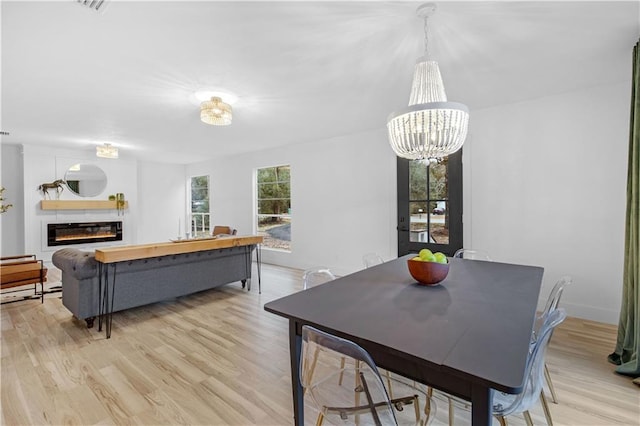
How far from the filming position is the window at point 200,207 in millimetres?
8203

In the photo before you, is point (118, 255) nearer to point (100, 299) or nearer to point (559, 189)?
point (100, 299)

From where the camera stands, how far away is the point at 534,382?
1.25 m

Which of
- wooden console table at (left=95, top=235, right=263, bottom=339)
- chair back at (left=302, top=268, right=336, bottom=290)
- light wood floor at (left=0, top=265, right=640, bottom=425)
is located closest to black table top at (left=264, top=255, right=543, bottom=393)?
chair back at (left=302, top=268, right=336, bottom=290)

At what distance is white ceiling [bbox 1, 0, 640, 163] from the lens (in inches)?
74.5

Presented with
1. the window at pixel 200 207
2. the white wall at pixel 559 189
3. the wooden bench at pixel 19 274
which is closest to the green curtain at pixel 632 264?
the white wall at pixel 559 189

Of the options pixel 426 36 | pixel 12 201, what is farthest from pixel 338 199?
pixel 12 201

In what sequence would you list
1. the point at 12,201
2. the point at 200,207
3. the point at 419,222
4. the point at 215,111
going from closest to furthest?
1. the point at 215,111
2. the point at 419,222
3. the point at 12,201
4. the point at 200,207

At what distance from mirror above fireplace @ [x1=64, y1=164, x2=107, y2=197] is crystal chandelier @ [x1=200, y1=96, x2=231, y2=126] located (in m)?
5.22

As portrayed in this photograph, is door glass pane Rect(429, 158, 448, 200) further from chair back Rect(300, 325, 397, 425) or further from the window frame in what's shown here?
chair back Rect(300, 325, 397, 425)

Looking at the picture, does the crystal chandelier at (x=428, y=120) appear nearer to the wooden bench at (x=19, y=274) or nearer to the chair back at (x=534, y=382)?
the chair back at (x=534, y=382)

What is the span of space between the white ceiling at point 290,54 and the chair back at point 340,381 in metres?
1.95

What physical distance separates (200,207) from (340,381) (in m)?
8.19

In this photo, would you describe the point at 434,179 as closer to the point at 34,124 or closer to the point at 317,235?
the point at 317,235

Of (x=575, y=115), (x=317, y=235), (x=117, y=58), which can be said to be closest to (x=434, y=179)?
(x=575, y=115)
